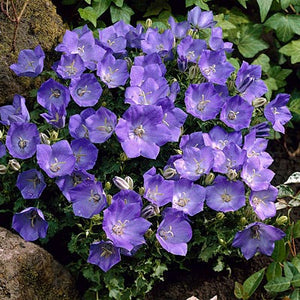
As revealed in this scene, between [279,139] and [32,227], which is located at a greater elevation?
[32,227]

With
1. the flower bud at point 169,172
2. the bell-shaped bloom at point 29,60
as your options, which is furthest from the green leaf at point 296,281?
the bell-shaped bloom at point 29,60

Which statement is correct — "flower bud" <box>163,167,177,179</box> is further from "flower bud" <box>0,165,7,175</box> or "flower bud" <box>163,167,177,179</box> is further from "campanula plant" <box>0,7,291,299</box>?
"flower bud" <box>0,165,7,175</box>

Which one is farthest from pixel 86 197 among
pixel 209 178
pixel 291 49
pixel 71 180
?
pixel 291 49

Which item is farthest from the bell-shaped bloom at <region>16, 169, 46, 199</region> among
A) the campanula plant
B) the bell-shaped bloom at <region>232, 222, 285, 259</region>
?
the bell-shaped bloom at <region>232, 222, 285, 259</region>

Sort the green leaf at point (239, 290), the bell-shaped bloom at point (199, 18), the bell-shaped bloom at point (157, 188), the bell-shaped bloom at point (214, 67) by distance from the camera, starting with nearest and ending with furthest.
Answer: the bell-shaped bloom at point (157, 188), the green leaf at point (239, 290), the bell-shaped bloom at point (214, 67), the bell-shaped bloom at point (199, 18)

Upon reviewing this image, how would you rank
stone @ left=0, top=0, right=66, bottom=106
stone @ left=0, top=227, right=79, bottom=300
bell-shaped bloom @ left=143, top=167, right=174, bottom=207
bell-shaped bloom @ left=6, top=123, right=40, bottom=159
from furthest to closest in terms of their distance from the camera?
stone @ left=0, top=0, right=66, bottom=106
bell-shaped bloom @ left=6, top=123, right=40, bottom=159
bell-shaped bloom @ left=143, top=167, right=174, bottom=207
stone @ left=0, top=227, right=79, bottom=300

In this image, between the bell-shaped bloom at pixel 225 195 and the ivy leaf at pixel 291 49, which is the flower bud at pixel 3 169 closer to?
the bell-shaped bloom at pixel 225 195

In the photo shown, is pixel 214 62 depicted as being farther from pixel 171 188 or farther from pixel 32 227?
pixel 32 227

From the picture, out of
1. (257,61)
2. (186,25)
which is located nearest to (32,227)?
(186,25)
